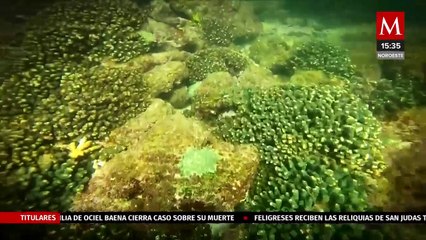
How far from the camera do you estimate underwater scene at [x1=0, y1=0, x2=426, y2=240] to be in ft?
8.92

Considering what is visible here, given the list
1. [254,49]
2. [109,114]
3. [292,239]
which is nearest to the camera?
[292,239]

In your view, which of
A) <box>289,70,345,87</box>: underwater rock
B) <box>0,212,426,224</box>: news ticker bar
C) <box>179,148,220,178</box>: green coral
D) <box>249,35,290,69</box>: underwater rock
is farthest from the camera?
<box>249,35,290,69</box>: underwater rock

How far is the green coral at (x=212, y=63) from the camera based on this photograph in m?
3.02

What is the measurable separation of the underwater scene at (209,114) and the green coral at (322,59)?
11 mm

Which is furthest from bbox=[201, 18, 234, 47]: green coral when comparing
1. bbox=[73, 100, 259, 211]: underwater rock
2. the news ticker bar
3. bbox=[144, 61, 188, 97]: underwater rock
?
the news ticker bar

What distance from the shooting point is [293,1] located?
3035 millimetres

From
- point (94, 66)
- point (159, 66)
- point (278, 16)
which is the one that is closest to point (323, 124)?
point (278, 16)

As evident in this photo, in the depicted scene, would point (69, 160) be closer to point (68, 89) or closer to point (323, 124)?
point (68, 89)

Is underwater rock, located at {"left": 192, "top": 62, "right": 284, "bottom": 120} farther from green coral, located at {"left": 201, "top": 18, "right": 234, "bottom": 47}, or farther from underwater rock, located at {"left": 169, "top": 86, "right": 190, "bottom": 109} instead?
green coral, located at {"left": 201, "top": 18, "right": 234, "bottom": 47}

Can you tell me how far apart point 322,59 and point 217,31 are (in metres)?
0.86

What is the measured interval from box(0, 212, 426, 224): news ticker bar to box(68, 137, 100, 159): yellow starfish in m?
0.42

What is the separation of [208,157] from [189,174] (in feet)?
0.61
